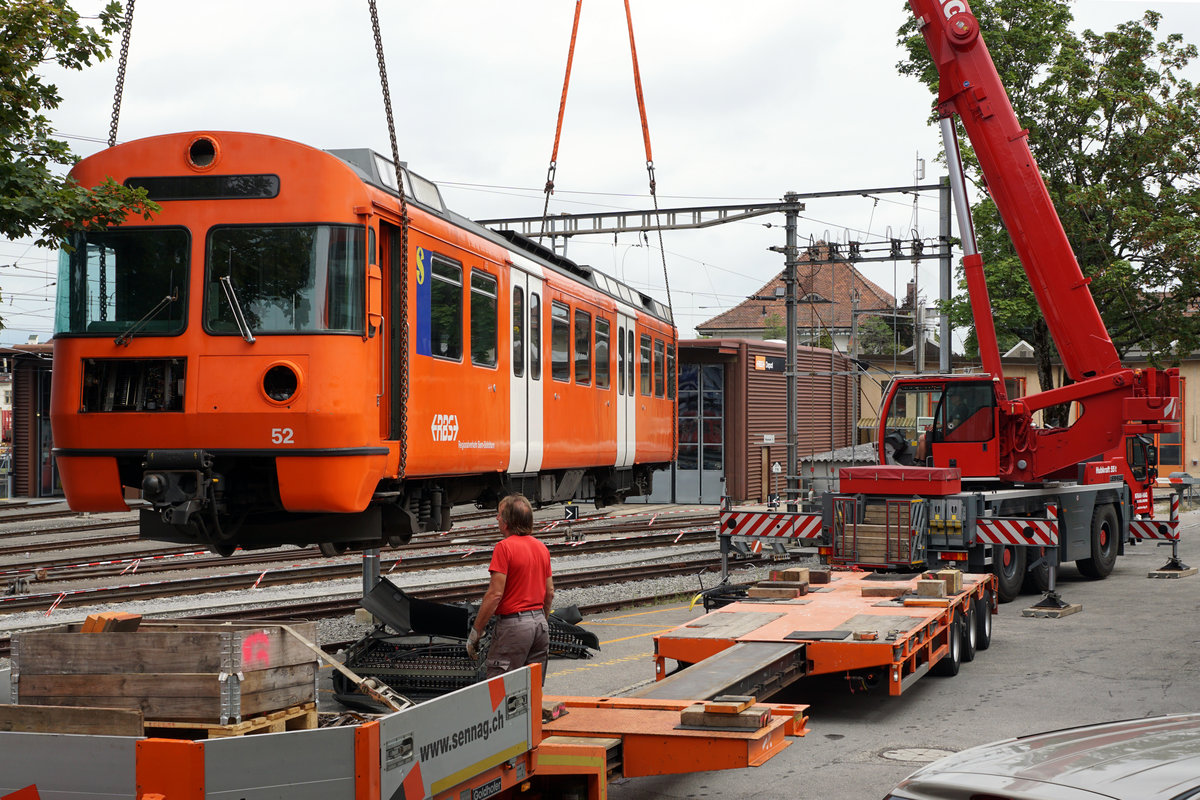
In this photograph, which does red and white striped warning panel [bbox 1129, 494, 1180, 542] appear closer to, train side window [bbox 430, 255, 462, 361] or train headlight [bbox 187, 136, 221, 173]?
train side window [bbox 430, 255, 462, 361]

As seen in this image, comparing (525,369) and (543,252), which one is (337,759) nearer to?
(525,369)

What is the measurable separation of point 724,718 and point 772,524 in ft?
29.1

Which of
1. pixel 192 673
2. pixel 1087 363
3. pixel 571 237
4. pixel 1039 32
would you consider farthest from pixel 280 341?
pixel 1039 32

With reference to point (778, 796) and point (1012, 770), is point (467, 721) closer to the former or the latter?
point (1012, 770)

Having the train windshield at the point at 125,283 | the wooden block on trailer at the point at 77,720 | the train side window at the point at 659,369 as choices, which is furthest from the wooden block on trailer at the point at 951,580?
the wooden block on trailer at the point at 77,720

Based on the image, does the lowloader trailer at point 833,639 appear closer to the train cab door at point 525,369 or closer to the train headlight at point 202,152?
the train cab door at point 525,369

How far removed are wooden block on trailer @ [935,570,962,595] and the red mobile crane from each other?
3.18 meters

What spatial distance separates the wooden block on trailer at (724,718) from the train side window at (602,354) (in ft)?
24.9

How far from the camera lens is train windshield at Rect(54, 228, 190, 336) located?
823 cm

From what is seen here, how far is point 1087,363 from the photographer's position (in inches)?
639

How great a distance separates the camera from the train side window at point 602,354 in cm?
1385

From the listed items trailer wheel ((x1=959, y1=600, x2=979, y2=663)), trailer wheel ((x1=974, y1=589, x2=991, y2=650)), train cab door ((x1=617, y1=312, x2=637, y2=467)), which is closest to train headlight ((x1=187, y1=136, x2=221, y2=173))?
train cab door ((x1=617, y1=312, x2=637, y2=467))

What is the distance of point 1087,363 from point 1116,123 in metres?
13.0

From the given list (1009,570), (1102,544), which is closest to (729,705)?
(1009,570)
